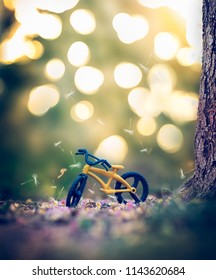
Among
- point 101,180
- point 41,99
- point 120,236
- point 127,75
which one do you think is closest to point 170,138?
point 127,75

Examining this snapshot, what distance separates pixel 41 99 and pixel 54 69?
48 cm

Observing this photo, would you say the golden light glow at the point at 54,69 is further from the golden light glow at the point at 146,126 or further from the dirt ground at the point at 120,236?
the dirt ground at the point at 120,236

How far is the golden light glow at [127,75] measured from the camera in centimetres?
579

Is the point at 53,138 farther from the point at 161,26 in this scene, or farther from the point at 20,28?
the point at 161,26

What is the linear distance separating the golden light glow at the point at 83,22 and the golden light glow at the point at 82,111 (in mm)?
1074

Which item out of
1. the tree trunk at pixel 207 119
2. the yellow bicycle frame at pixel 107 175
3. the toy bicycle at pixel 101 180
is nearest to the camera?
the tree trunk at pixel 207 119

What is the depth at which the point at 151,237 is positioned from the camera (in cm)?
239

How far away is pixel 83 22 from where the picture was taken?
19.1 ft

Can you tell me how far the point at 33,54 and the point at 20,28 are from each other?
406 millimetres

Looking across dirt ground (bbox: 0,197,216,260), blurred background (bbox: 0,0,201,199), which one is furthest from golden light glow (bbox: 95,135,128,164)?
dirt ground (bbox: 0,197,216,260)

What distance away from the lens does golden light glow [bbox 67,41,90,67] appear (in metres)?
5.70

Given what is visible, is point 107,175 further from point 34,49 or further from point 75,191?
point 34,49

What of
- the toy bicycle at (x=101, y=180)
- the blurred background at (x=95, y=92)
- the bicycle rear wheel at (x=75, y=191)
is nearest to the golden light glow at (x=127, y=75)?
the blurred background at (x=95, y=92)
